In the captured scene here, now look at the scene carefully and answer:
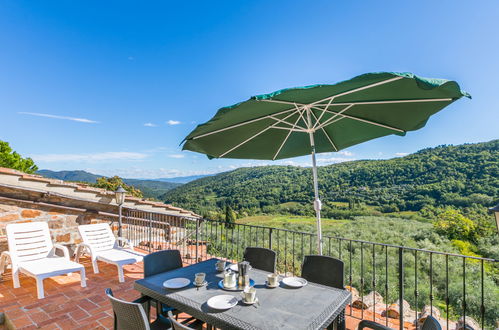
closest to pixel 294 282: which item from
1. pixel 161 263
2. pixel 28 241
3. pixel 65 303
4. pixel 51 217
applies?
pixel 161 263

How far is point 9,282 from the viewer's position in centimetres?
373

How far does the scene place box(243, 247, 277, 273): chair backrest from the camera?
8.90ft

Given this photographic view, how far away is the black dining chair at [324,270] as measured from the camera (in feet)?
7.43

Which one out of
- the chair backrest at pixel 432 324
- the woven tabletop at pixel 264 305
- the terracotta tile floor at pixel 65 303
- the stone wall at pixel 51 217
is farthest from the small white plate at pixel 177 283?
the stone wall at pixel 51 217

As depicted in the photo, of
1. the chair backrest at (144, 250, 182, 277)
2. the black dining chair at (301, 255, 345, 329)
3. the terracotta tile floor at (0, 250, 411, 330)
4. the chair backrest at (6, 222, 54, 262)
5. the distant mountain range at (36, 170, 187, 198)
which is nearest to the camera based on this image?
the black dining chair at (301, 255, 345, 329)

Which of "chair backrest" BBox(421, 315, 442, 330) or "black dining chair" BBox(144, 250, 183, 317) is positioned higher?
"chair backrest" BBox(421, 315, 442, 330)

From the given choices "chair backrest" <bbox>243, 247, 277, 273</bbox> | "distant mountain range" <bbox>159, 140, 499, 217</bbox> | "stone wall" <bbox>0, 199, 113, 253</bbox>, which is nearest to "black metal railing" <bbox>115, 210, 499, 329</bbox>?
"chair backrest" <bbox>243, 247, 277, 273</bbox>

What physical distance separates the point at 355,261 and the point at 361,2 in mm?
8686

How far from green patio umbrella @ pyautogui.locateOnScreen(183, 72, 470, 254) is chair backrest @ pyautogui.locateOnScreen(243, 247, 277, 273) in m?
0.55

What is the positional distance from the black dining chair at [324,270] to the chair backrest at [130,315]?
4.99 ft

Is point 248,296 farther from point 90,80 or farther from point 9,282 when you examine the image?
point 90,80

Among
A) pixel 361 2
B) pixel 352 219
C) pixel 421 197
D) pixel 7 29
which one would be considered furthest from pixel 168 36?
pixel 421 197

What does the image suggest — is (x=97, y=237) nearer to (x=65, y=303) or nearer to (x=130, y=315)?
(x=65, y=303)

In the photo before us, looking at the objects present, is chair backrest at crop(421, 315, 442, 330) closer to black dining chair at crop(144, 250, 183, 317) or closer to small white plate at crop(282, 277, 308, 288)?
small white plate at crop(282, 277, 308, 288)
